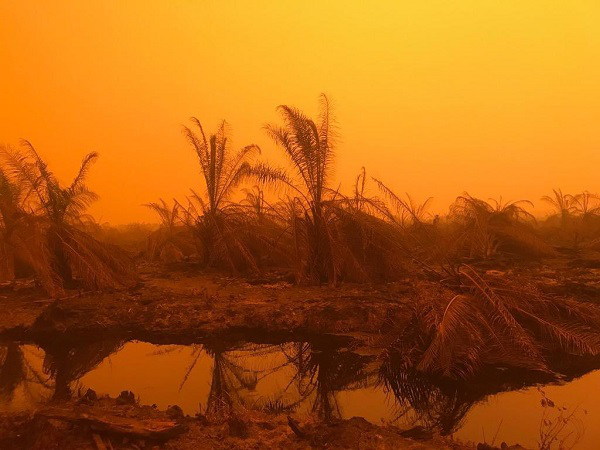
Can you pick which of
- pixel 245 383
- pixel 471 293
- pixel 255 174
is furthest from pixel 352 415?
pixel 255 174

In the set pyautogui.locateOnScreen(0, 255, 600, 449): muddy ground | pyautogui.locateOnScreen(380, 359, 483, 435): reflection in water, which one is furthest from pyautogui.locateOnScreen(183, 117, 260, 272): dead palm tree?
pyautogui.locateOnScreen(380, 359, 483, 435): reflection in water

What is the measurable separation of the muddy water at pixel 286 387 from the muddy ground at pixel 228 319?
0.54 metres

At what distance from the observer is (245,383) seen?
613cm

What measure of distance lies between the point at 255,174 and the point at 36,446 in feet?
26.6

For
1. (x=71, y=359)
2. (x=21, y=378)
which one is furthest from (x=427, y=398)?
(x=21, y=378)

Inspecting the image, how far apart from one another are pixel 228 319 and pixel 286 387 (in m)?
2.76

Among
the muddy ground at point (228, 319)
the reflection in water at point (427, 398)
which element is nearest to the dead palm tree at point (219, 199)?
the muddy ground at point (228, 319)

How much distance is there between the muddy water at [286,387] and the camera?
4.90 meters

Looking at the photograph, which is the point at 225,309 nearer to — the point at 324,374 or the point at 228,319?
the point at 228,319

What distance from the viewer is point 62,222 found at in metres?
10.3

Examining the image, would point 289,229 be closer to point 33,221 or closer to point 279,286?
point 279,286

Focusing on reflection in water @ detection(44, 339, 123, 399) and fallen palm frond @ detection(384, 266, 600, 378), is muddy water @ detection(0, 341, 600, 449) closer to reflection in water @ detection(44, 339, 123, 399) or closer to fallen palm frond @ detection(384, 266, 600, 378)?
reflection in water @ detection(44, 339, 123, 399)

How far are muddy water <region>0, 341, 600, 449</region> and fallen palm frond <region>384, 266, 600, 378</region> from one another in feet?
1.27

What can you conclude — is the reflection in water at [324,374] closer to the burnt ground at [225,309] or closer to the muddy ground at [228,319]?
the muddy ground at [228,319]
